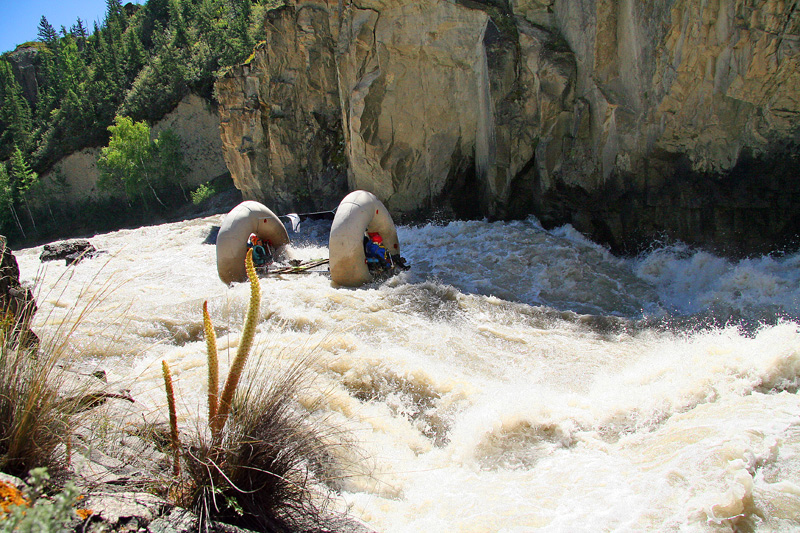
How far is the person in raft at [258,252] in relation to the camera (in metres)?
7.95

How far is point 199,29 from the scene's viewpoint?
32375 mm

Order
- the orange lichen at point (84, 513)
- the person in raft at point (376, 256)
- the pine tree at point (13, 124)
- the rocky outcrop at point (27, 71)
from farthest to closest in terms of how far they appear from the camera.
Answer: the rocky outcrop at point (27, 71) → the pine tree at point (13, 124) → the person in raft at point (376, 256) → the orange lichen at point (84, 513)

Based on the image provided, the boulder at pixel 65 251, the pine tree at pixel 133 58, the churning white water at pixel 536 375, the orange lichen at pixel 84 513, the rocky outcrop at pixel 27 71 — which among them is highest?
the rocky outcrop at pixel 27 71

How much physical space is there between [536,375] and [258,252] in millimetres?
5130

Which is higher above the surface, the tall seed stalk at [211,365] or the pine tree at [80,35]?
the pine tree at [80,35]

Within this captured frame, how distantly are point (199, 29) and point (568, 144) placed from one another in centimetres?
3107

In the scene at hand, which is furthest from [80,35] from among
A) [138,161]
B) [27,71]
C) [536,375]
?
[536,375]

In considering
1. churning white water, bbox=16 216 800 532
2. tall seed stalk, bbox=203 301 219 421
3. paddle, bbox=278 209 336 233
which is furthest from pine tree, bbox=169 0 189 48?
tall seed stalk, bbox=203 301 219 421

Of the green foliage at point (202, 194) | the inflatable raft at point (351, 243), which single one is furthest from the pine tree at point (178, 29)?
the inflatable raft at point (351, 243)

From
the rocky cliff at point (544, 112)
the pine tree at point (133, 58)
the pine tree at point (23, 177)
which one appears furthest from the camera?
the pine tree at point (133, 58)

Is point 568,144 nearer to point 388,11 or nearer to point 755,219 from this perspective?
point 755,219

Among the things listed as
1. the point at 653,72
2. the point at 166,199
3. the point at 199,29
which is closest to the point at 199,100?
the point at 166,199

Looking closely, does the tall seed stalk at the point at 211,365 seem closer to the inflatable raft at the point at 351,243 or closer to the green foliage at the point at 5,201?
the inflatable raft at the point at 351,243

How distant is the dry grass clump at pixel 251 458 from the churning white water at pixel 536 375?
288 mm
